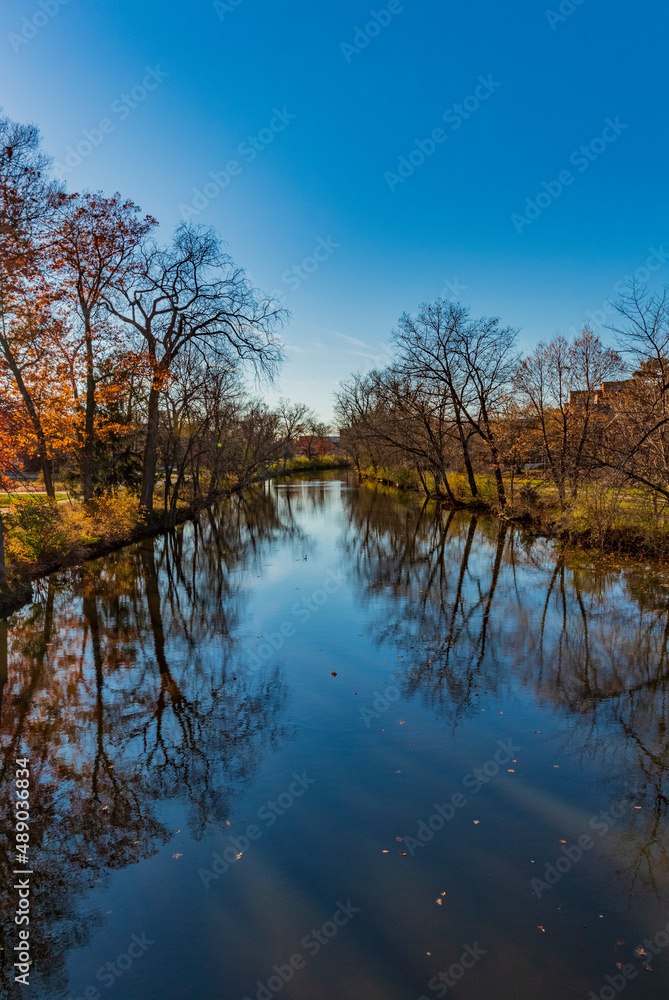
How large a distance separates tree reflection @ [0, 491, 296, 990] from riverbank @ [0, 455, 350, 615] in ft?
3.19

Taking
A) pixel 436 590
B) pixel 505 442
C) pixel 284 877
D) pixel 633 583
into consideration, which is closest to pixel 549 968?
pixel 284 877

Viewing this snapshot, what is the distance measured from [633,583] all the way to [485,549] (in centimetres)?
622

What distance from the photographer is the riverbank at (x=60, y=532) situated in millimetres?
15430

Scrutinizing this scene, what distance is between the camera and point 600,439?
19.8m

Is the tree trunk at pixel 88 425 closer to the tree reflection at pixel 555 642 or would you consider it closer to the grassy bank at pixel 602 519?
the tree reflection at pixel 555 642

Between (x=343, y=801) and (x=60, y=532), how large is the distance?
1486cm

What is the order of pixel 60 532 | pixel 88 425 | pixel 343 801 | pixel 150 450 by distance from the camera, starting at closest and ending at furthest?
pixel 343 801
pixel 60 532
pixel 88 425
pixel 150 450

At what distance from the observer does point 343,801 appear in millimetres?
5727

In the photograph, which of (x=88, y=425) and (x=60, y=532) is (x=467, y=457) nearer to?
(x=88, y=425)

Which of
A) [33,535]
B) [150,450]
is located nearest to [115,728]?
[33,535]

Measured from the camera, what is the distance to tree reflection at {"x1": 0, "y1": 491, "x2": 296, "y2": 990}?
490 cm

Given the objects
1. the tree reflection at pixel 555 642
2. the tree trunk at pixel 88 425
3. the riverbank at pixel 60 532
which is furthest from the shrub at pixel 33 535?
the tree reflection at pixel 555 642

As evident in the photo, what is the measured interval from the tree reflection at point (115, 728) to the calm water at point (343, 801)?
0.04m

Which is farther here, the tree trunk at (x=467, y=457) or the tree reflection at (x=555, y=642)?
the tree trunk at (x=467, y=457)
